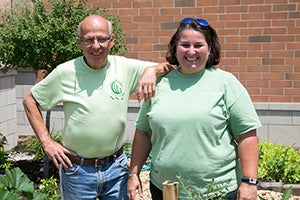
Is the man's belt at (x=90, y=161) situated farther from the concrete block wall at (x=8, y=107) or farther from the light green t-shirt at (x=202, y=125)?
the concrete block wall at (x=8, y=107)

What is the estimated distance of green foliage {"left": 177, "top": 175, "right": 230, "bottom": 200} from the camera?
2.35 m

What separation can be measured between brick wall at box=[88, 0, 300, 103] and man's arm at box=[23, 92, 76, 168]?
4.22m

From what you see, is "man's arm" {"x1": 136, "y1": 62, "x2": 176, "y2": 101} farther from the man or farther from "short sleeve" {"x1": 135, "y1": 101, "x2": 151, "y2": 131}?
the man

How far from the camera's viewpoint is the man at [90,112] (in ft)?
9.65

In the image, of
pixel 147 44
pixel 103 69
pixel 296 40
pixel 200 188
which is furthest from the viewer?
pixel 147 44

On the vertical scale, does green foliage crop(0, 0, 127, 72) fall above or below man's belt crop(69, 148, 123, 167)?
above

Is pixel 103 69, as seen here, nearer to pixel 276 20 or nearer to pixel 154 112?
pixel 154 112

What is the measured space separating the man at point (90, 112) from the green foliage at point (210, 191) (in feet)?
2.22

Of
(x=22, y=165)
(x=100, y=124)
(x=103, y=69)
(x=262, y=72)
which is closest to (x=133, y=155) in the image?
(x=100, y=124)

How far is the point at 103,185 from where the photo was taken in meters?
3.05

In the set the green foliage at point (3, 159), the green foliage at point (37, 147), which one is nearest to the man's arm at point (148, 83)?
the green foliage at point (3, 159)

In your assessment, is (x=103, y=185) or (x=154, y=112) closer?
(x=154, y=112)

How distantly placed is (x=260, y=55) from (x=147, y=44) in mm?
1680

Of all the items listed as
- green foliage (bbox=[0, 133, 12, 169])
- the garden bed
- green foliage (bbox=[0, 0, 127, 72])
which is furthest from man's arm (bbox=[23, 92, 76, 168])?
green foliage (bbox=[0, 133, 12, 169])
